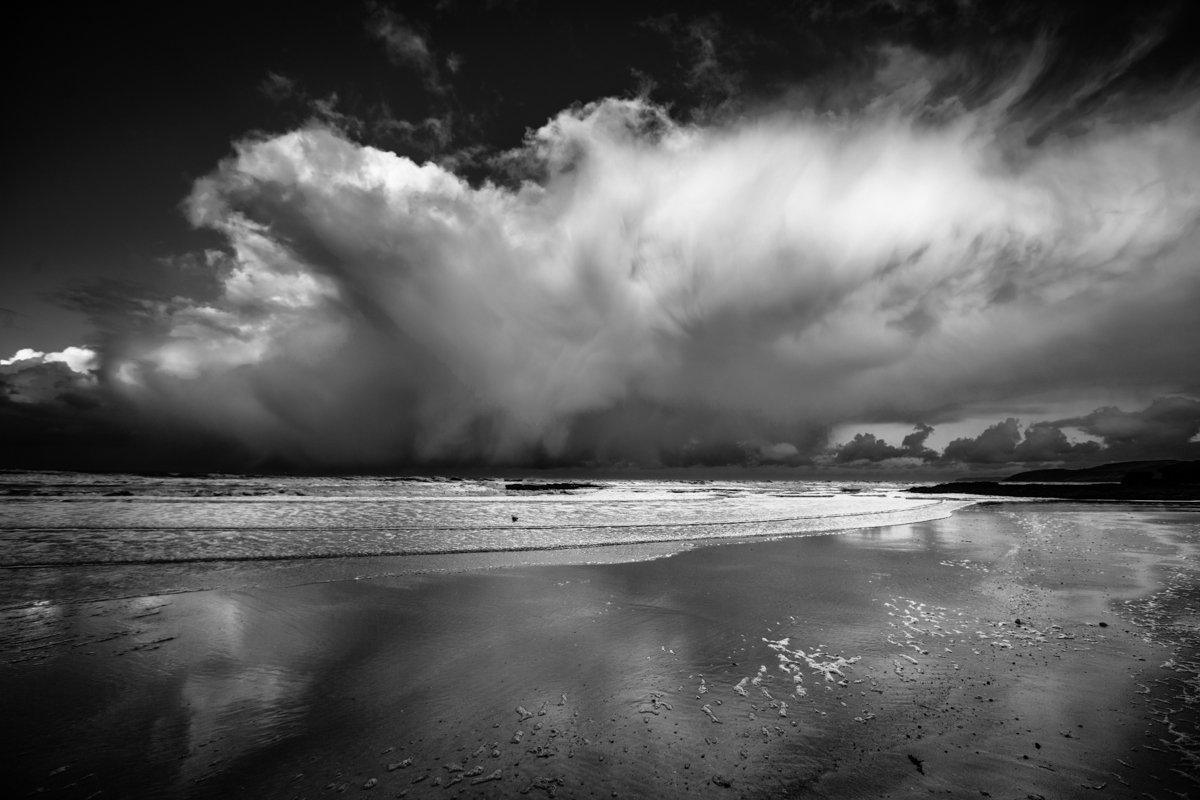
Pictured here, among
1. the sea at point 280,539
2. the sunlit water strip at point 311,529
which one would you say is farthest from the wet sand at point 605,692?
the sunlit water strip at point 311,529

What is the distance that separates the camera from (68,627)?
9203 millimetres

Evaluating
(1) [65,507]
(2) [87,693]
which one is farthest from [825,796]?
(1) [65,507]

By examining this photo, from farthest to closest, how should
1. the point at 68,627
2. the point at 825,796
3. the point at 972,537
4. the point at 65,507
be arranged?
the point at 65,507
the point at 972,537
the point at 68,627
the point at 825,796

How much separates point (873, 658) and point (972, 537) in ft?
71.0

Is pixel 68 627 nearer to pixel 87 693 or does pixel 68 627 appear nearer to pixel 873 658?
pixel 87 693

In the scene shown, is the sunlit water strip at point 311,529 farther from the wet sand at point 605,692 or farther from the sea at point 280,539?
the wet sand at point 605,692

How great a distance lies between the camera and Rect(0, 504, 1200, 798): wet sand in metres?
4.87

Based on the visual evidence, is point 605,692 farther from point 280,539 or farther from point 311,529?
point 311,529

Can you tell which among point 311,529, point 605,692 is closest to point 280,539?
point 311,529

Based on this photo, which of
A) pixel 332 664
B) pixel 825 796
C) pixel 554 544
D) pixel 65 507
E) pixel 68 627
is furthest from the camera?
pixel 65 507

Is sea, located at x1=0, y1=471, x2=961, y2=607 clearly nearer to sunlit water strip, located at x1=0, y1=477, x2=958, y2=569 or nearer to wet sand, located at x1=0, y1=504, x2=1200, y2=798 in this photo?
sunlit water strip, located at x1=0, y1=477, x2=958, y2=569

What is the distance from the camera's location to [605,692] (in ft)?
22.3

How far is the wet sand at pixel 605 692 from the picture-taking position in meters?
4.87

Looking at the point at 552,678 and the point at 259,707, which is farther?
the point at 552,678
